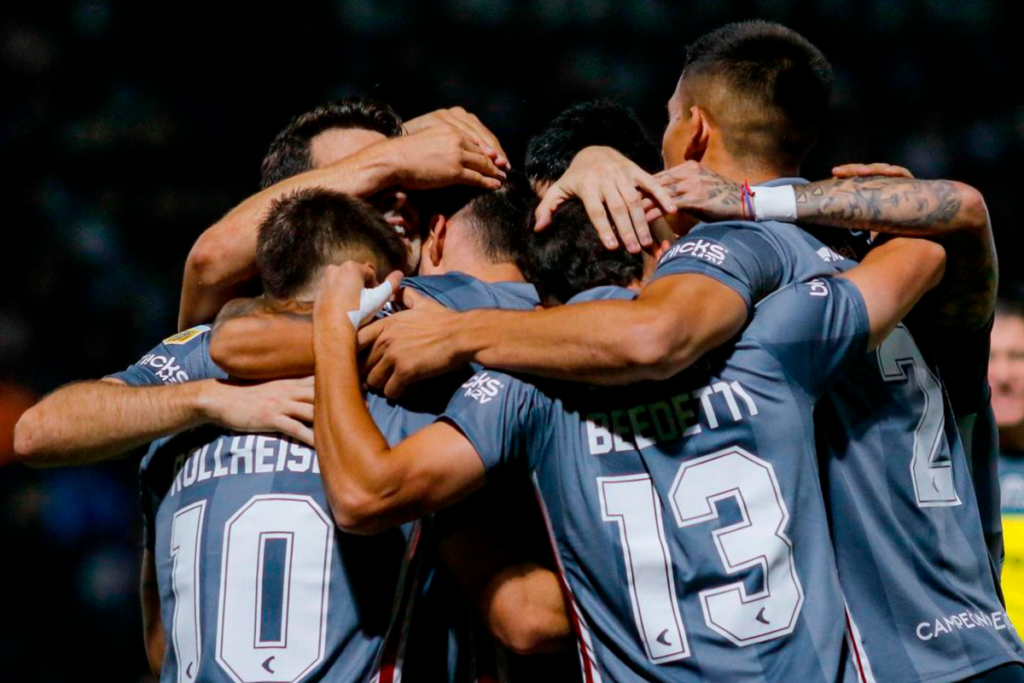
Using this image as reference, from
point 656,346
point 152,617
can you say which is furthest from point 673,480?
point 152,617

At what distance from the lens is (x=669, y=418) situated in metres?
2.27

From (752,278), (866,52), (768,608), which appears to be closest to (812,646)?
(768,608)

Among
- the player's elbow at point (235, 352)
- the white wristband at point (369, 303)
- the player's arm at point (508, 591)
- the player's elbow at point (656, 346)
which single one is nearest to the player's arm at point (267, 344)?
the player's elbow at point (235, 352)

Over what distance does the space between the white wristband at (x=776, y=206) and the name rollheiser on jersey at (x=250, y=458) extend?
113cm

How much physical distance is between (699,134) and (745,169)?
0.16 meters

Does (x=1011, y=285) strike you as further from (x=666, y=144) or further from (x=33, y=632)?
(x=33, y=632)

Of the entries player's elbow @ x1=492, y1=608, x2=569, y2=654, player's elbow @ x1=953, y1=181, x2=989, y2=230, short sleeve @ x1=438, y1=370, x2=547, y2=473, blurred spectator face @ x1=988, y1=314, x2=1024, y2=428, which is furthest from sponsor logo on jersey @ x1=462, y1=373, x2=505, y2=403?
blurred spectator face @ x1=988, y1=314, x2=1024, y2=428

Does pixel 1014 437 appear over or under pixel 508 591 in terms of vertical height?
over

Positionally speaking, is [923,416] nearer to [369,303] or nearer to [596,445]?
[596,445]

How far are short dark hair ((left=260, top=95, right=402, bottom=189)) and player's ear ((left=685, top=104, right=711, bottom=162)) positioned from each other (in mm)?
938

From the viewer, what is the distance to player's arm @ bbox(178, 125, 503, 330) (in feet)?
9.61

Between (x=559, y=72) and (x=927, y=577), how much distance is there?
4.56m

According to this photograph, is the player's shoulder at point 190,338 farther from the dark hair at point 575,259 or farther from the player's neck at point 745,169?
the player's neck at point 745,169

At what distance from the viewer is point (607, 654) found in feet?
7.38
